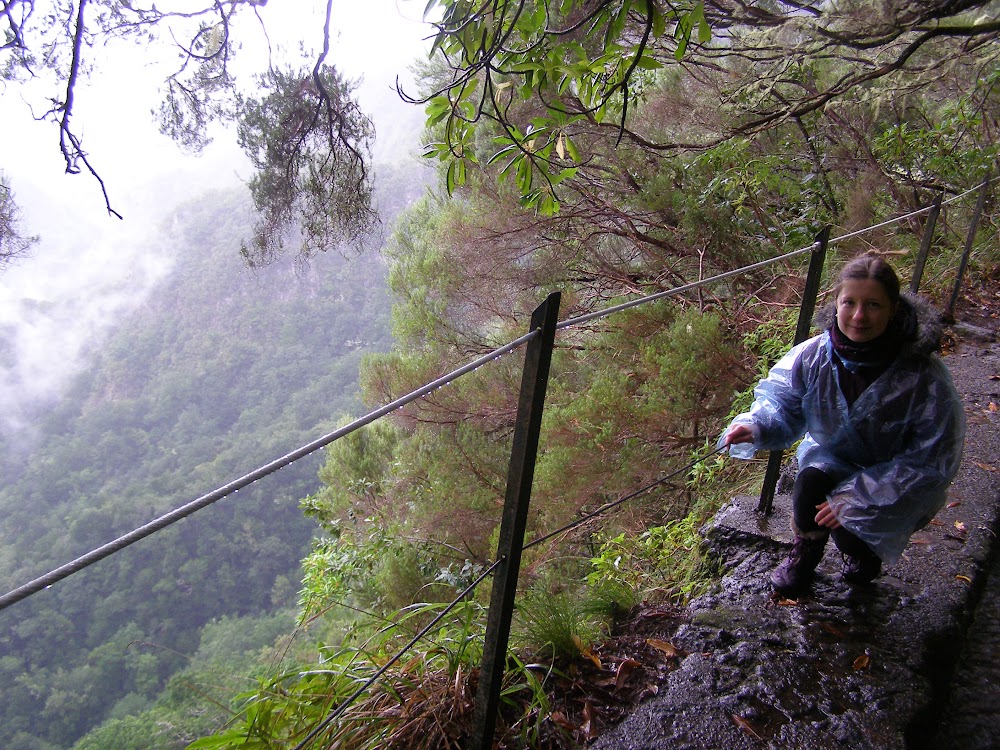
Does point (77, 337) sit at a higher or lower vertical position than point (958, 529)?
lower

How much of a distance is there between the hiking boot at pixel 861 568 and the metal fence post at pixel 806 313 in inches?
13.0

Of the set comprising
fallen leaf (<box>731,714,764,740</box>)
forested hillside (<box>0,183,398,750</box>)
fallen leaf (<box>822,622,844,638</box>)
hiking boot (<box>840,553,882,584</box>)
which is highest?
hiking boot (<box>840,553,882,584</box>)

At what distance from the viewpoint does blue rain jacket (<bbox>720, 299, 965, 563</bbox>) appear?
1.26 metres

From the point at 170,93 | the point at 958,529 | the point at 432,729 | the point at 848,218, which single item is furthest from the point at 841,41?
the point at 432,729

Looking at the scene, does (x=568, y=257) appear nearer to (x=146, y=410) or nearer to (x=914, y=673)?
(x=914, y=673)

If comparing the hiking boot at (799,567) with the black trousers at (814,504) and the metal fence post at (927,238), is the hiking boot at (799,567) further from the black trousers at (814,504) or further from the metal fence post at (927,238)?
the metal fence post at (927,238)

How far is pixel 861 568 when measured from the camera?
5.28ft

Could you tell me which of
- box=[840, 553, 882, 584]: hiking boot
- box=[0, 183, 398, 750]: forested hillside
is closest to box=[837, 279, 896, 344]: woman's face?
box=[840, 553, 882, 584]: hiking boot

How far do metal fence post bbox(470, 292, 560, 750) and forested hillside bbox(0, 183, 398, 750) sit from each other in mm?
5642

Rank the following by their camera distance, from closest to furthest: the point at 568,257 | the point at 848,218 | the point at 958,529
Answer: the point at 958,529 < the point at 848,218 < the point at 568,257

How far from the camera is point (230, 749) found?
1.28m

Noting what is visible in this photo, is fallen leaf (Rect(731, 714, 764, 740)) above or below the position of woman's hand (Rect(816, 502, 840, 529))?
below

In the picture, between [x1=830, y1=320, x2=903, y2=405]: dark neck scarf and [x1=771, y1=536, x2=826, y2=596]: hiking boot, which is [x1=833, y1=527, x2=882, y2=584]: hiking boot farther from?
[x1=830, y1=320, x2=903, y2=405]: dark neck scarf

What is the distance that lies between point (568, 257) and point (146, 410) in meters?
20.9
